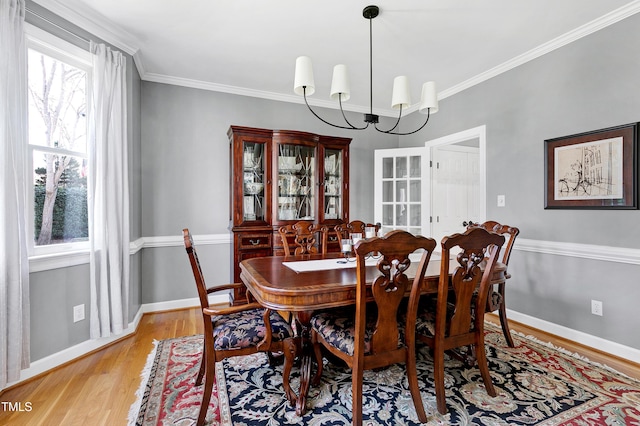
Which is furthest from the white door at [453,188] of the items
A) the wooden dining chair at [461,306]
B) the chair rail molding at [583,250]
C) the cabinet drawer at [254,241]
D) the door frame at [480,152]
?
the wooden dining chair at [461,306]

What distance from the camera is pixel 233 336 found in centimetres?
Result: 165

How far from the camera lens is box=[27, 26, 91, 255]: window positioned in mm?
2195

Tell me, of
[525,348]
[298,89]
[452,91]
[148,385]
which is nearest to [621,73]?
[452,91]

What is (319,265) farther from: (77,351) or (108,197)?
(77,351)

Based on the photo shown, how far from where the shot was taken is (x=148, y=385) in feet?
6.54

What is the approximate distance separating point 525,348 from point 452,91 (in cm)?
292

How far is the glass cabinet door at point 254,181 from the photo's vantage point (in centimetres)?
352

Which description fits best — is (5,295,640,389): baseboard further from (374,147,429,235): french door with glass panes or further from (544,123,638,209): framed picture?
(374,147,429,235): french door with glass panes

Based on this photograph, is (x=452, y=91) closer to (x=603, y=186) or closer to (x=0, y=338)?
(x=603, y=186)

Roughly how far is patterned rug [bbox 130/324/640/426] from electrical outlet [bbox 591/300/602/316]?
46cm

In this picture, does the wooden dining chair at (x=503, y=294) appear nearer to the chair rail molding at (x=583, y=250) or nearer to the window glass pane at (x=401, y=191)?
the chair rail molding at (x=583, y=250)

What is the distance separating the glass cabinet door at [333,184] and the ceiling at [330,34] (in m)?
0.91

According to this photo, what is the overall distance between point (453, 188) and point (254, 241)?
282cm

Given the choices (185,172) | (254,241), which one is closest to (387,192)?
(254,241)
